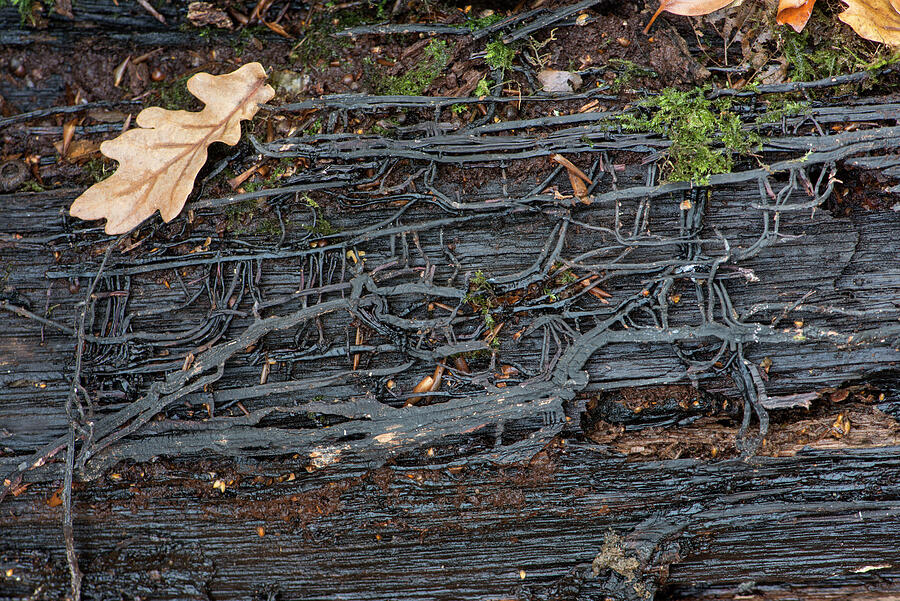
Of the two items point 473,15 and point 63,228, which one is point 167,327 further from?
point 473,15

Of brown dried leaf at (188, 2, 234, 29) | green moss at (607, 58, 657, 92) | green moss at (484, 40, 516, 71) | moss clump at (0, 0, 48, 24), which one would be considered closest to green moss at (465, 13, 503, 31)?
green moss at (484, 40, 516, 71)

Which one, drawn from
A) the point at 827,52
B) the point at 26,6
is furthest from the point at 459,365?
the point at 26,6

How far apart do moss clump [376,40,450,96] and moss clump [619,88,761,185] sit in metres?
0.84

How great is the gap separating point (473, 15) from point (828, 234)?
5.79ft

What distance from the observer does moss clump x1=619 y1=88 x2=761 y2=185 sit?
209cm

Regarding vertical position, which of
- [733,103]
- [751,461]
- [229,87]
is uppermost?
[229,87]

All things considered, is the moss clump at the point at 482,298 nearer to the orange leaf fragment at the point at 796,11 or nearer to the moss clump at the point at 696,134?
the moss clump at the point at 696,134

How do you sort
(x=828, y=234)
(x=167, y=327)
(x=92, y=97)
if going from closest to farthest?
(x=828, y=234), (x=167, y=327), (x=92, y=97)

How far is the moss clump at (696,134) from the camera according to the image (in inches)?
82.4

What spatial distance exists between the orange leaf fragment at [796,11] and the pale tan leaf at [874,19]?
12 cm

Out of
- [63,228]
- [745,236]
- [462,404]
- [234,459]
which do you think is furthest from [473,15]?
[234,459]

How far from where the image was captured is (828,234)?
214 cm

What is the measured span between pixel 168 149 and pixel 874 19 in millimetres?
2954

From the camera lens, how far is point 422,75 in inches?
89.8
